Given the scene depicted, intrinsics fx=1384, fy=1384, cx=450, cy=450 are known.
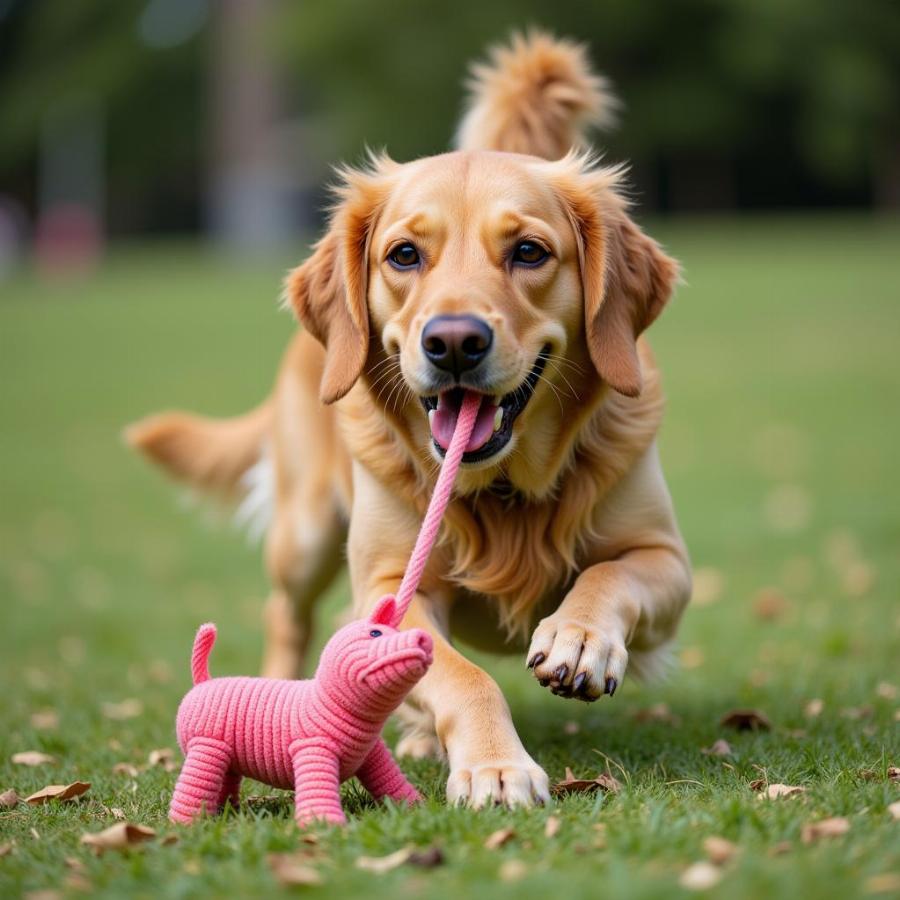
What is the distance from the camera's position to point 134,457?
15.5 meters

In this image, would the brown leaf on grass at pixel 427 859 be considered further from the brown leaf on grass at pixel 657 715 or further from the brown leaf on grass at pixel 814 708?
the brown leaf on grass at pixel 814 708

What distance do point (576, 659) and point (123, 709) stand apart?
8.79 feet

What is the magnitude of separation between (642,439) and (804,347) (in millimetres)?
15248

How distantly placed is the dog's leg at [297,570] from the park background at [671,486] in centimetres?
53

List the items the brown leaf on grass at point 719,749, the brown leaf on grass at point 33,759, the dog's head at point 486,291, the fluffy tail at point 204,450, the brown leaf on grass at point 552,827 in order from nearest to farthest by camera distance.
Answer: the brown leaf on grass at point 552,827 → the dog's head at point 486,291 → the brown leaf on grass at point 719,749 → the brown leaf on grass at point 33,759 → the fluffy tail at point 204,450

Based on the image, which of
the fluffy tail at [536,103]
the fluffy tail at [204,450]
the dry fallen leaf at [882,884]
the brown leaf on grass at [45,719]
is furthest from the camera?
the fluffy tail at [204,450]

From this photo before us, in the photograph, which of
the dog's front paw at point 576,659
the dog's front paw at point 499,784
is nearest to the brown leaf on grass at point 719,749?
the dog's front paw at point 576,659

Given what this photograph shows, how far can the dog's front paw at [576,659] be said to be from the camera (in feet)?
11.5

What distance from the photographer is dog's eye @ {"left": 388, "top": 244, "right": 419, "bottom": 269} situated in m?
4.18

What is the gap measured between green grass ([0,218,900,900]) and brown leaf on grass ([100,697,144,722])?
0.36 ft

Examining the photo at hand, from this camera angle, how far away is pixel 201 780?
3434 millimetres

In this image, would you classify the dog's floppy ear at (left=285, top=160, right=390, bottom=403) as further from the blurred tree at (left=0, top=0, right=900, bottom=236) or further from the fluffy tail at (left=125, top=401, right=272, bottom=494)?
the blurred tree at (left=0, top=0, right=900, bottom=236)

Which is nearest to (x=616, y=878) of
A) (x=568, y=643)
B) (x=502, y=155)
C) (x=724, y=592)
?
(x=568, y=643)

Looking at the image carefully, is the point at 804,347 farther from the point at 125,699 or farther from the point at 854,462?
the point at 125,699
